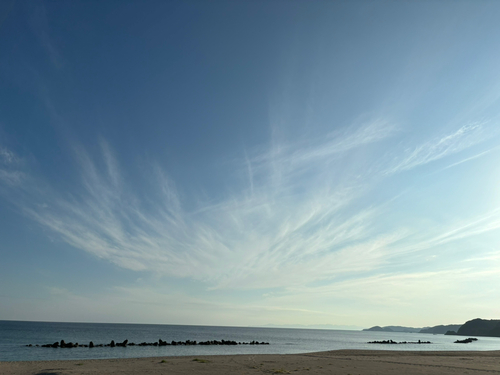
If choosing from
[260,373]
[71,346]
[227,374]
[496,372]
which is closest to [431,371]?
[496,372]

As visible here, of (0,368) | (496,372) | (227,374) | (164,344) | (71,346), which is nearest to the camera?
(227,374)

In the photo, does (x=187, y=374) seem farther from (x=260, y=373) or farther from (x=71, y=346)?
(x=71, y=346)

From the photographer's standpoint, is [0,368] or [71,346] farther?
[71,346]

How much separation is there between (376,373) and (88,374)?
2559 centimetres

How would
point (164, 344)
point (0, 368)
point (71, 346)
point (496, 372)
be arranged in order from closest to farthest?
point (496, 372)
point (0, 368)
point (71, 346)
point (164, 344)

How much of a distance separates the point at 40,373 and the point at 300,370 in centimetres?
2391

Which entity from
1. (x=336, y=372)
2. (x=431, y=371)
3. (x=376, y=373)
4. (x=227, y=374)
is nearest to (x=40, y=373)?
(x=227, y=374)

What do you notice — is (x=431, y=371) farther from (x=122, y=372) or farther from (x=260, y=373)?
(x=122, y=372)

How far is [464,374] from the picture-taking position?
85.3ft

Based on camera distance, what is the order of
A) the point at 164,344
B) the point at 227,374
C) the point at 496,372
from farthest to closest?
1. the point at 164,344
2. the point at 496,372
3. the point at 227,374

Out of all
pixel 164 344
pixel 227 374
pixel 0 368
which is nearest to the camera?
pixel 227 374

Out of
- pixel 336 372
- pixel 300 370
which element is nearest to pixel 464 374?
pixel 336 372

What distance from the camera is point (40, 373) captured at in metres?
26.2

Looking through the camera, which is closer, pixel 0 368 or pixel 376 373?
pixel 376 373
